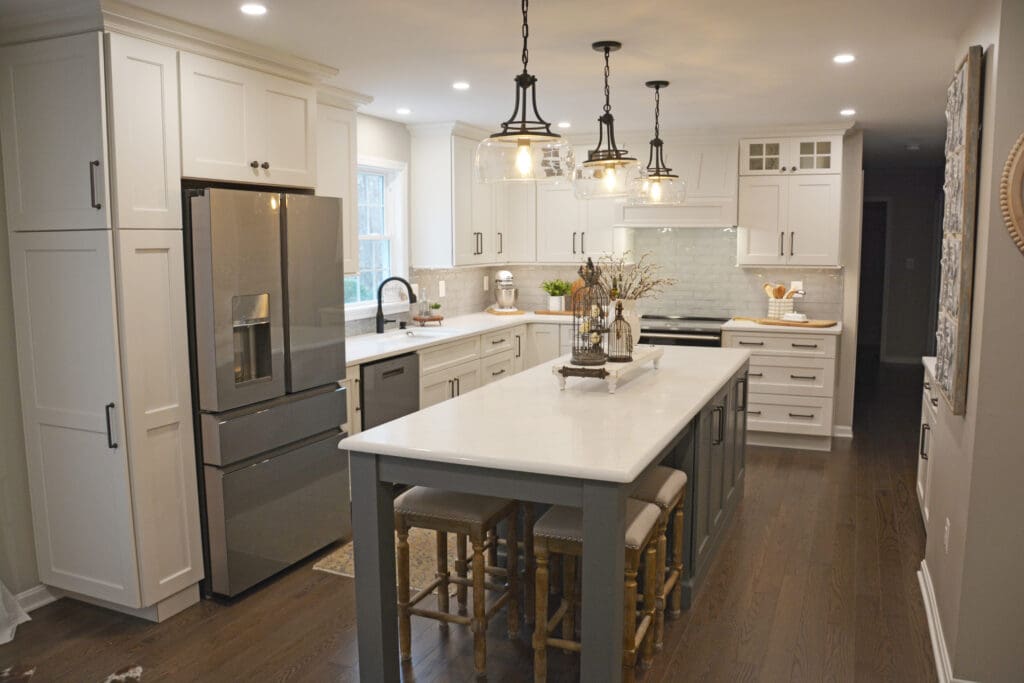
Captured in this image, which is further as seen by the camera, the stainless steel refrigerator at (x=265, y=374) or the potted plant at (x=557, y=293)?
the potted plant at (x=557, y=293)

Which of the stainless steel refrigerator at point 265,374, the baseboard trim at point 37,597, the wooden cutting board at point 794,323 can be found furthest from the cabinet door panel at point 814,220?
A: the baseboard trim at point 37,597

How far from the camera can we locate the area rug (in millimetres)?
3680

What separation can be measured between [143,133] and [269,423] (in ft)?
4.23

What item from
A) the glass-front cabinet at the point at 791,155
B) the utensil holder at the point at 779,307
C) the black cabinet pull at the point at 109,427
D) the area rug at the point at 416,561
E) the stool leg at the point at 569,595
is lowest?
the area rug at the point at 416,561

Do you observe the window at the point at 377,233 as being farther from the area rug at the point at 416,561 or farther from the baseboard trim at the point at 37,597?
the baseboard trim at the point at 37,597

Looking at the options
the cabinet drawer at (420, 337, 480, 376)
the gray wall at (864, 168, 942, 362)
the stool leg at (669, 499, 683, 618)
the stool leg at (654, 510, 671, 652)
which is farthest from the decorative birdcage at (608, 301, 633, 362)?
the gray wall at (864, 168, 942, 362)

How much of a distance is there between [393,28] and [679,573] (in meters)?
2.51

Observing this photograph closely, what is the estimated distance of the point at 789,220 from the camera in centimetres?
612

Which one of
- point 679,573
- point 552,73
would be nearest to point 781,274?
point 552,73

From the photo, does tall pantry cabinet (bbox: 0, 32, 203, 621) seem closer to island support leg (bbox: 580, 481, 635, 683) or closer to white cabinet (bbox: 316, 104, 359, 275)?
white cabinet (bbox: 316, 104, 359, 275)

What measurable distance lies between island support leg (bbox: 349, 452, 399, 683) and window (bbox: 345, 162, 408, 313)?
113 inches

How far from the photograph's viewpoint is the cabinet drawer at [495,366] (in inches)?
231

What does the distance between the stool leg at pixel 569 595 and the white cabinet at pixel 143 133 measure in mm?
2015

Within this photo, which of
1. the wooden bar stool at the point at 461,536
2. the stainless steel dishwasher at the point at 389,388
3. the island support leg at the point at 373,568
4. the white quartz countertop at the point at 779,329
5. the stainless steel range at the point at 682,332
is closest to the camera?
the island support leg at the point at 373,568
